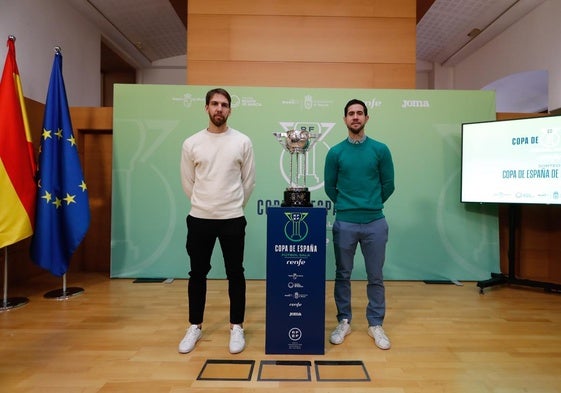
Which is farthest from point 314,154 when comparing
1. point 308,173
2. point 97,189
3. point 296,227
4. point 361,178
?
point 97,189

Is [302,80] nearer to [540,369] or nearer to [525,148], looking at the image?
[525,148]

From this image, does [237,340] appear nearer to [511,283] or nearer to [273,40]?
[511,283]

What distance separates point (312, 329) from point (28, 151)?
280cm

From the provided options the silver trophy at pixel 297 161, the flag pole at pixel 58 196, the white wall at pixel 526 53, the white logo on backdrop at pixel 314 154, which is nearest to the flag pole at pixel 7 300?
the flag pole at pixel 58 196

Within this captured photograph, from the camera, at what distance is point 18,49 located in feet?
12.8

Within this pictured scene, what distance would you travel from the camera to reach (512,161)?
3469 mm

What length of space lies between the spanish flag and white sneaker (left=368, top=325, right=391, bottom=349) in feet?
9.20

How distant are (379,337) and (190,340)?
1.18 meters

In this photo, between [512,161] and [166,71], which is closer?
[512,161]

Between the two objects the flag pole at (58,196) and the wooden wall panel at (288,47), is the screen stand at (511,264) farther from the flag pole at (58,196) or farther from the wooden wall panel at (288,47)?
the flag pole at (58,196)

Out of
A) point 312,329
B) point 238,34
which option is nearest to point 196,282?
point 312,329

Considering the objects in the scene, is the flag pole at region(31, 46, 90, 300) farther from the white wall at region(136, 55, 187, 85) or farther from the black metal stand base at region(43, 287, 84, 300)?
the white wall at region(136, 55, 187, 85)

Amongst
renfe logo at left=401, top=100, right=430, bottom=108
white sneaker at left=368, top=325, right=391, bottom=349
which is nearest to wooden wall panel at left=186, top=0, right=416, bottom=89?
renfe logo at left=401, top=100, right=430, bottom=108

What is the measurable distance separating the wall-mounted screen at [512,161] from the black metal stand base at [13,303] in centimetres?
421
